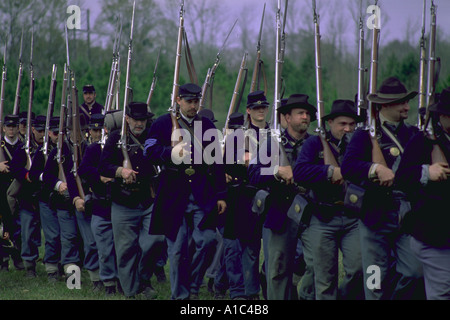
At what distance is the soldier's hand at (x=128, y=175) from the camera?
361 inches

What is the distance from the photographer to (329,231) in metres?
7.30

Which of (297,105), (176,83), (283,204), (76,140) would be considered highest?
(176,83)

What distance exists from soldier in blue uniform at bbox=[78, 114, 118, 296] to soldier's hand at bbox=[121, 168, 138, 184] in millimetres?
Answer: 696

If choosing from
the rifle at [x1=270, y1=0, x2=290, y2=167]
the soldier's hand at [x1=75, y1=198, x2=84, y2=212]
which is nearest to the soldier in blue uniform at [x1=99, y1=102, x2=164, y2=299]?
the soldier's hand at [x1=75, y1=198, x2=84, y2=212]

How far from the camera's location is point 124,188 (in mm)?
9469

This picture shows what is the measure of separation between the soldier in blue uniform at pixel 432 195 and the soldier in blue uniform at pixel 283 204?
60.5 inches

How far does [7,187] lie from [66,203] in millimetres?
1568

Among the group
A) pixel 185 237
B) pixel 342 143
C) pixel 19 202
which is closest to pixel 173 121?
pixel 185 237

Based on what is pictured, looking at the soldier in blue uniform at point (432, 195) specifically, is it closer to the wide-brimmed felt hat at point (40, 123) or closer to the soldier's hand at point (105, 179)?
the soldier's hand at point (105, 179)

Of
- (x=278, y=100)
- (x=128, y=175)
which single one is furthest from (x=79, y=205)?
(x=278, y=100)

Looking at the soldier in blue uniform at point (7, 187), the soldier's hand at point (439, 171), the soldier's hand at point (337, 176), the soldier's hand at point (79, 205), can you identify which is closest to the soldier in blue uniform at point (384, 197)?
the soldier's hand at point (337, 176)

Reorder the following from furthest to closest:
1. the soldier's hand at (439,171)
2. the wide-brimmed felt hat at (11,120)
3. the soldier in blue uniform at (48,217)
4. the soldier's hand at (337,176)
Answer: the wide-brimmed felt hat at (11,120) < the soldier in blue uniform at (48,217) < the soldier's hand at (337,176) < the soldier's hand at (439,171)

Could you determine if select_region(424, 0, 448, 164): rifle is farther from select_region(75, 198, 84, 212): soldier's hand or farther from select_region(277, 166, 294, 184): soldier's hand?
select_region(75, 198, 84, 212): soldier's hand

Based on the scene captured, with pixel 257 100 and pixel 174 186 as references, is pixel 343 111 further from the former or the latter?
pixel 257 100
